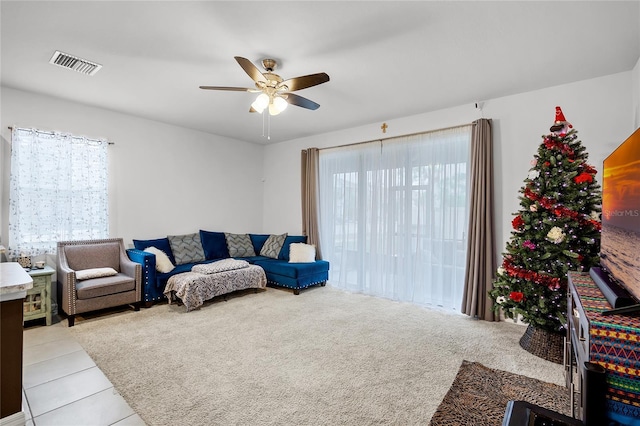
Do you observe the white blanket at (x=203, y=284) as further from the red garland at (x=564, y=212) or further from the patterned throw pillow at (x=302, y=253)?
the red garland at (x=564, y=212)

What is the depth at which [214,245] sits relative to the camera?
18.1ft

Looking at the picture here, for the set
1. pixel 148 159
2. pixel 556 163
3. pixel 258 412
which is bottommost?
pixel 258 412

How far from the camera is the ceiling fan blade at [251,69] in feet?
7.77

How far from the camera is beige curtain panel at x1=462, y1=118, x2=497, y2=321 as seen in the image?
3785 millimetres

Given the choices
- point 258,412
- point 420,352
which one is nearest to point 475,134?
point 420,352

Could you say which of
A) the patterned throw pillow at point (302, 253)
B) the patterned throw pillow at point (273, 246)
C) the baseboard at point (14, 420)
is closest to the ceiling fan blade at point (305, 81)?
the baseboard at point (14, 420)

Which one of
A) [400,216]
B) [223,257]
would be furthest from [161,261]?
[400,216]

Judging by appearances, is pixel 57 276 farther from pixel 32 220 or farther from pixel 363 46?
pixel 363 46

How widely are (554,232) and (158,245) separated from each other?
16.9ft

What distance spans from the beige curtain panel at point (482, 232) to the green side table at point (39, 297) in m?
5.06

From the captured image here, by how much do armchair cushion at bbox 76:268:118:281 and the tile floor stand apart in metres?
0.79

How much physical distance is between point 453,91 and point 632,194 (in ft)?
8.06

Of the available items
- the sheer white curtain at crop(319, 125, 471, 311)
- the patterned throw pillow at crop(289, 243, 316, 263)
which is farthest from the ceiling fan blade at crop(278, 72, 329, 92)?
the patterned throw pillow at crop(289, 243, 316, 263)

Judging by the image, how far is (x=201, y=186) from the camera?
5.67 metres
